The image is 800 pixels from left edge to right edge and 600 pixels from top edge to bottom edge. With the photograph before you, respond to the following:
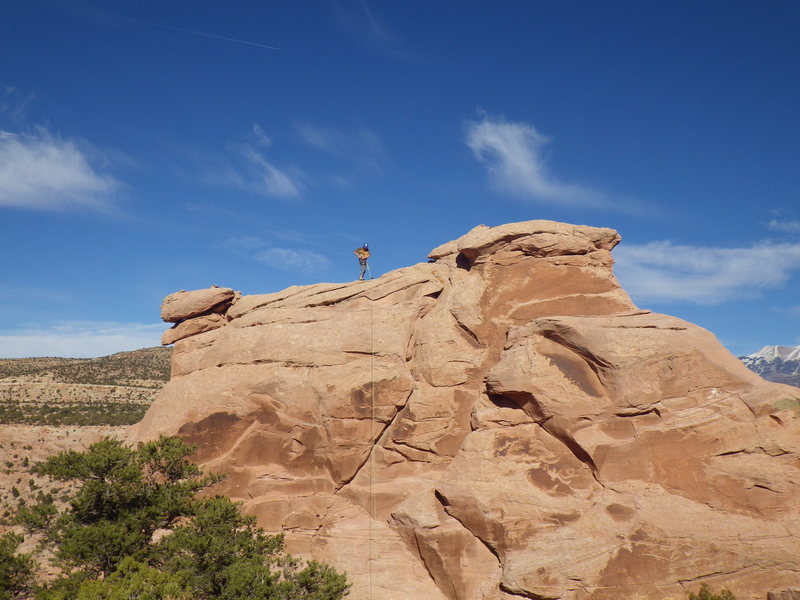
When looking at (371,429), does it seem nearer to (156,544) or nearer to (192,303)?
(156,544)

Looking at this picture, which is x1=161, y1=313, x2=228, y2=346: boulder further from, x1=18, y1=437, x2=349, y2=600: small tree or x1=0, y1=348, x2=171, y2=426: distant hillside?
x1=0, y1=348, x2=171, y2=426: distant hillside

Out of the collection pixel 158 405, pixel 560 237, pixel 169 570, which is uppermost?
pixel 560 237

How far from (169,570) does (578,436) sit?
1385 cm

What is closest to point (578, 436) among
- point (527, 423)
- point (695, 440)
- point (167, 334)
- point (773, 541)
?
point (527, 423)

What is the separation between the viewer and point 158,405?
2498 centimetres

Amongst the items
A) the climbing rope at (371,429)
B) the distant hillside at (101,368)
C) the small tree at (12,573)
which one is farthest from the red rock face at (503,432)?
the distant hillside at (101,368)

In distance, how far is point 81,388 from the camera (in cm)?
6281

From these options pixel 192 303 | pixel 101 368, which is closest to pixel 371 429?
pixel 192 303

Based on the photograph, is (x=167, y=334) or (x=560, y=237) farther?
(x=167, y=334)

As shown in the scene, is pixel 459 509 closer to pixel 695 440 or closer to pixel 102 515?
pixel 695 440

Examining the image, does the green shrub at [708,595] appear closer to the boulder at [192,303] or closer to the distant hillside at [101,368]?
the boulder at [192,303]

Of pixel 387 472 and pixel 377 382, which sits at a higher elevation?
pixel 377 382

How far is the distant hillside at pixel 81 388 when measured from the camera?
49281 millimetres

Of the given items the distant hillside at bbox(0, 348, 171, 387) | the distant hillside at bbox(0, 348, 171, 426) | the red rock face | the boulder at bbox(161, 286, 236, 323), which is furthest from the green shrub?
the distant hillside at bbox(0, 348, 171, 387)
